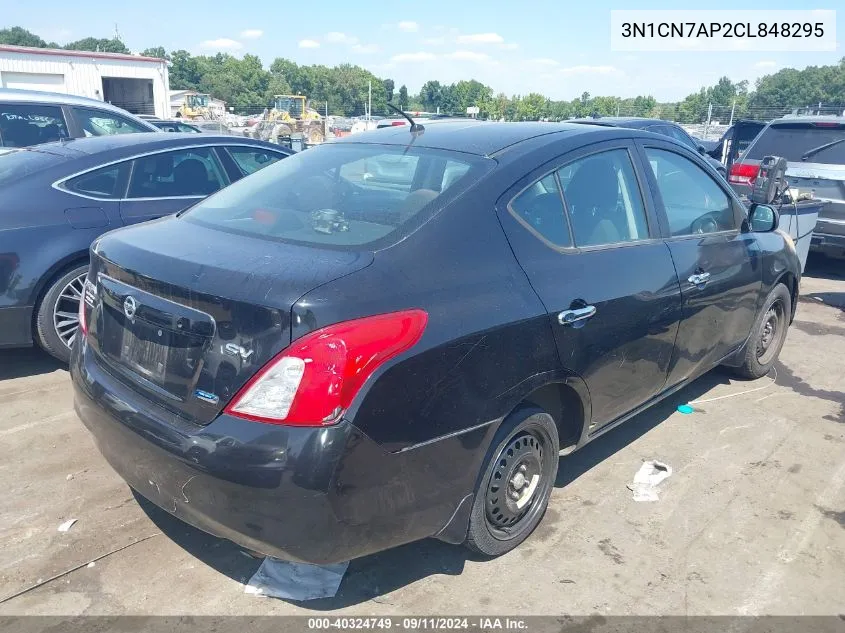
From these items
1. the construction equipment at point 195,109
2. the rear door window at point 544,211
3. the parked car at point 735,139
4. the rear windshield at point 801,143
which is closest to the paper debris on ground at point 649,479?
the rear door window at point 544,211

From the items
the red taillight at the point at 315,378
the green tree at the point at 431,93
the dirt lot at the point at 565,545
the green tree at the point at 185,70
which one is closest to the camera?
the red taillight at the point at 315,378

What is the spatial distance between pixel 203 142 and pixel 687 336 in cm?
388

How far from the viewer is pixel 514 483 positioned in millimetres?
2945

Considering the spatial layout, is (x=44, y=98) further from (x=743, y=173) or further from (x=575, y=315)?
(x=743, y=173)

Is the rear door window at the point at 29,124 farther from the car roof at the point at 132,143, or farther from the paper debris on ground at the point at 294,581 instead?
the paper debris on ground at the point at 294,581

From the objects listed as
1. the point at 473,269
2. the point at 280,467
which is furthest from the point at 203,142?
the point at 280,467

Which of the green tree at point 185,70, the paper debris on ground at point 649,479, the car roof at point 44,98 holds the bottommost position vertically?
the paper debris on ground at point 649,479

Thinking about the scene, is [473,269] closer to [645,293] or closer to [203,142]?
[645,293]

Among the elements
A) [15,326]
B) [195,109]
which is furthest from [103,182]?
[195,109]

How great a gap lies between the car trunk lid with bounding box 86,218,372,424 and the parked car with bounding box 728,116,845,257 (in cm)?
715

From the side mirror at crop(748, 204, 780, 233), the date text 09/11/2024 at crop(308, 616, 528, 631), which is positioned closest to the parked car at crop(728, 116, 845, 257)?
the side mirror at crop(748, 204, 780, 233)

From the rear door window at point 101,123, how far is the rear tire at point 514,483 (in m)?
6.41

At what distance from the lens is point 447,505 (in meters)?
2.55

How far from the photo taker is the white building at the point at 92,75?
3259 cm
